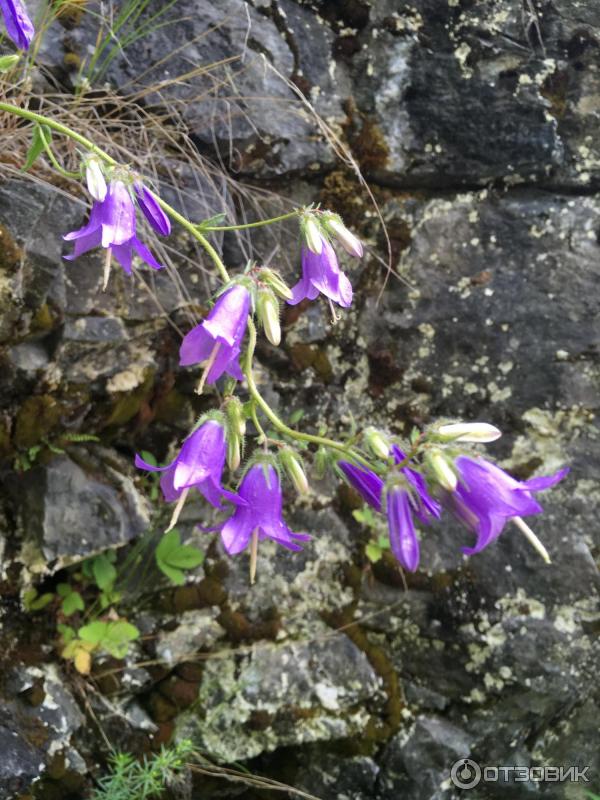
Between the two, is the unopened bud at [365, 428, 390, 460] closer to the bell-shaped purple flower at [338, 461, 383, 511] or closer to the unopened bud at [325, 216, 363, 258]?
the bell-shaped purple flower at [338, 461, 383, 511]

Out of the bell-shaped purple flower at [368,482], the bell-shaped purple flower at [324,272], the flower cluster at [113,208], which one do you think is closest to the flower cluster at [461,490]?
the bell-shaped purple flower at [368,482]

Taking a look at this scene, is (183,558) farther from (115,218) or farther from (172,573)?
(115,218)

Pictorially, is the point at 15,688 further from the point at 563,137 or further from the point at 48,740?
the point at 563,137

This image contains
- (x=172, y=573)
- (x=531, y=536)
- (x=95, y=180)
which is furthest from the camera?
(x=172, y=573)

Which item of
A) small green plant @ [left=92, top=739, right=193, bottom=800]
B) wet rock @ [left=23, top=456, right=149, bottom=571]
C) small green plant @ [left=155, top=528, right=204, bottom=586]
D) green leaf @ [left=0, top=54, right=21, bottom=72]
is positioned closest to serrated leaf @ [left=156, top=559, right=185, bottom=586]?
small green plant @ [left=155, top=528, right=204, bottom=586]

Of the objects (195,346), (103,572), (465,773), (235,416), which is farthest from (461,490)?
(465,773)

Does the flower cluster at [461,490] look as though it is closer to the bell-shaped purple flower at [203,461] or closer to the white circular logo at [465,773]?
the bell-shaped purple flower at [203,461]
